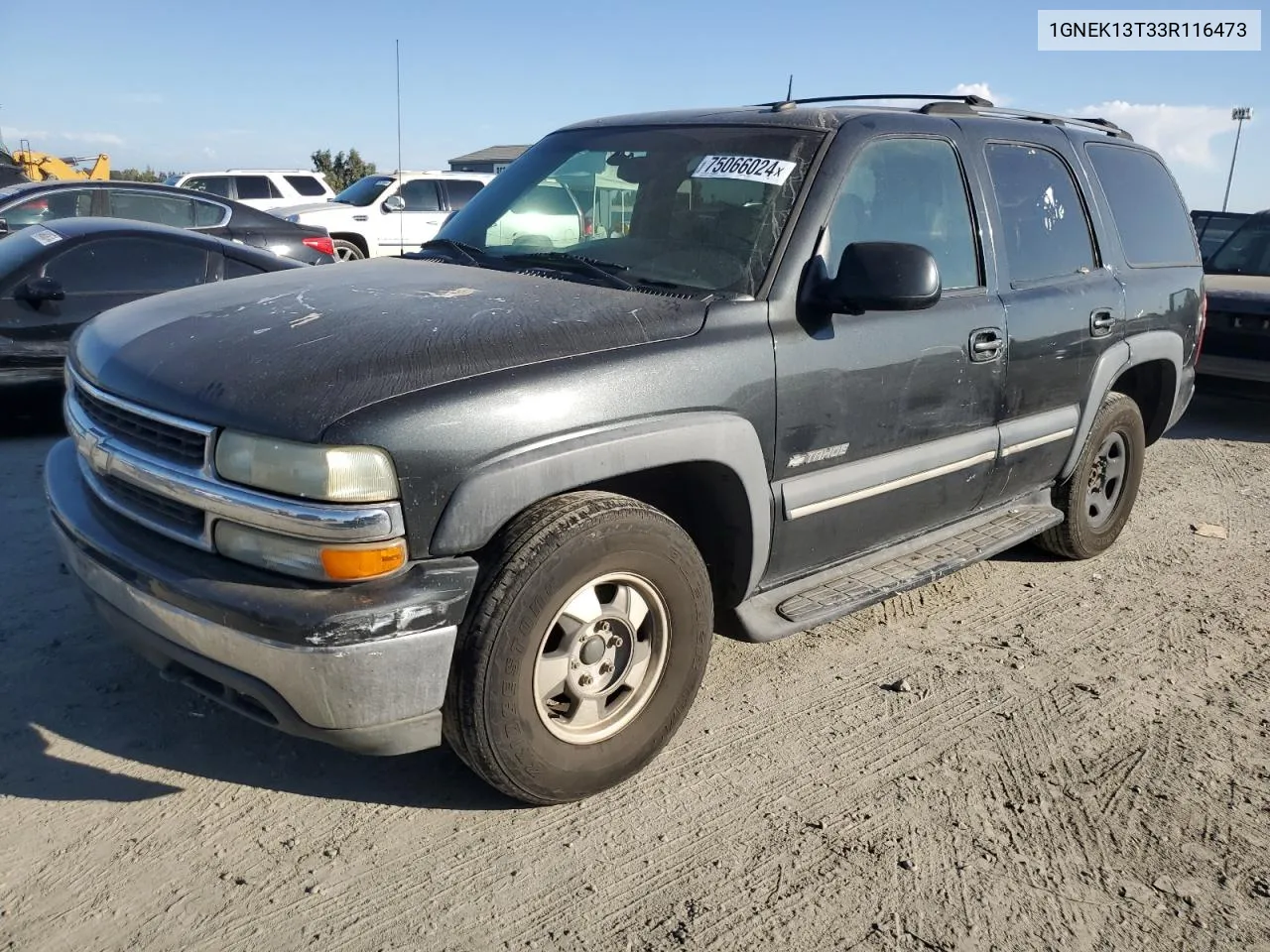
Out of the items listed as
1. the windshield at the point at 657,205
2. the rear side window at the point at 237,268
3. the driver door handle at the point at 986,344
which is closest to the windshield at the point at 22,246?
the rear side window at the point at 237,268

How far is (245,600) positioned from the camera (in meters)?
2.34

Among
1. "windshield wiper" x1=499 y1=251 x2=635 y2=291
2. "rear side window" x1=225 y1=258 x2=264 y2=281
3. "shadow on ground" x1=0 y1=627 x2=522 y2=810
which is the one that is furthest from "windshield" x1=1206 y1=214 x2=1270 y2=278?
"shadow on ground" x1=0 y1=627 x2=522 y2=810

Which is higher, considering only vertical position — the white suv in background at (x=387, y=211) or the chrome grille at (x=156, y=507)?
the white suv in background at (x=387, y=211)

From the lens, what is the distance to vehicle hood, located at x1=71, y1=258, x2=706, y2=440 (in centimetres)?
241

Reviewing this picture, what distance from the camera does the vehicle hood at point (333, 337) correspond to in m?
2.41

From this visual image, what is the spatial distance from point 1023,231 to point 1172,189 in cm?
173

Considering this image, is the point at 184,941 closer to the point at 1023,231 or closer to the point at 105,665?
the point at 105,665

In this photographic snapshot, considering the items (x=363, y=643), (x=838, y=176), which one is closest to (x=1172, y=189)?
(x=838, y=176)

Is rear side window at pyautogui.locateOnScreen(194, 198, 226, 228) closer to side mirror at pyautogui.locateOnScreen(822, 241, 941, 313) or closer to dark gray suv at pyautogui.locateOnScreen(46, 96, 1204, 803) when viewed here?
dark gray suv at pyautogui.locateOnScreen(46, 96, 1204, 803)

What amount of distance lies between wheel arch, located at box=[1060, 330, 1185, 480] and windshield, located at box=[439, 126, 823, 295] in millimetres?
1921

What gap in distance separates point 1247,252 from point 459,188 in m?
12.0

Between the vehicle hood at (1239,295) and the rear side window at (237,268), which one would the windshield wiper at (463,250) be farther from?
the vehicle hood at (1239,295)

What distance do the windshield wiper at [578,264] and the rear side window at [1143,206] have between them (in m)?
2.56

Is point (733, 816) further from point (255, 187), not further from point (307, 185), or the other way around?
point (307, 185)
